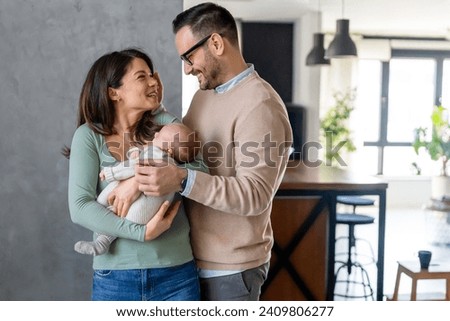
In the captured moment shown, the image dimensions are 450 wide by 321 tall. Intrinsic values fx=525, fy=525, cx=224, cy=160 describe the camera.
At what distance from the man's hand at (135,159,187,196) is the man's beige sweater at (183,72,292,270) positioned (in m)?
0.04

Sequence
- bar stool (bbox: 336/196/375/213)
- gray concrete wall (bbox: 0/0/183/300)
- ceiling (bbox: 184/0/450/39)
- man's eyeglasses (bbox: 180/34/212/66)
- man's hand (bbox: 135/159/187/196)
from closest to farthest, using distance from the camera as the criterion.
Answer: man's hand (bbox: 135/159/187/196) < man's eyeglasses (bbox: 180/34/212/66) < gray concrete wall (bbox: 0/0/183/300) < ceiling (bbox: 184/0/450/39) < bar stool (bbox: 336/196/375/213)

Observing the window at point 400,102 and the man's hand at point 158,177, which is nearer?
the man's hand at point 158,177

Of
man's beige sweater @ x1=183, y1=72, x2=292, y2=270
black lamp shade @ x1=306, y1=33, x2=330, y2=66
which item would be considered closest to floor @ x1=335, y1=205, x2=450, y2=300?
black lamp shade @ x1=306, y1=33, x2=330, y2=66

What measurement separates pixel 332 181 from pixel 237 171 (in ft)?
3.92

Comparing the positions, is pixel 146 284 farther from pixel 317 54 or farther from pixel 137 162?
pixel 317 54

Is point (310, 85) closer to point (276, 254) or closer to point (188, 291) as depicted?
point (276, 254)

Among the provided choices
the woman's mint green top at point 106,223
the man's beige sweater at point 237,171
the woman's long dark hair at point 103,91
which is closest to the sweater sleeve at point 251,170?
the man's beige sweater at point 237,171

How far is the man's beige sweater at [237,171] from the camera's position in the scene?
1.12m

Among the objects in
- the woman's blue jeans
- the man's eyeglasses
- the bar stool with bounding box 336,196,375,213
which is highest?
the man's eyeglasses

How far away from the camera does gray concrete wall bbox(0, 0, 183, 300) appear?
64.1 inches

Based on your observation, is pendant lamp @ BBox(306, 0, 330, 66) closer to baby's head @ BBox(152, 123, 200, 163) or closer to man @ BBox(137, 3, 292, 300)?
man @ BBox(137, 3, 292, 300)

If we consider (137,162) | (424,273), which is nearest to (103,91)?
(137,162)

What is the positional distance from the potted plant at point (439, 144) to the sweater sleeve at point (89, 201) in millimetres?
1363

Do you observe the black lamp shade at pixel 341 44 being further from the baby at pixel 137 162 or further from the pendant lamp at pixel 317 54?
the baby at pixel 137 162
